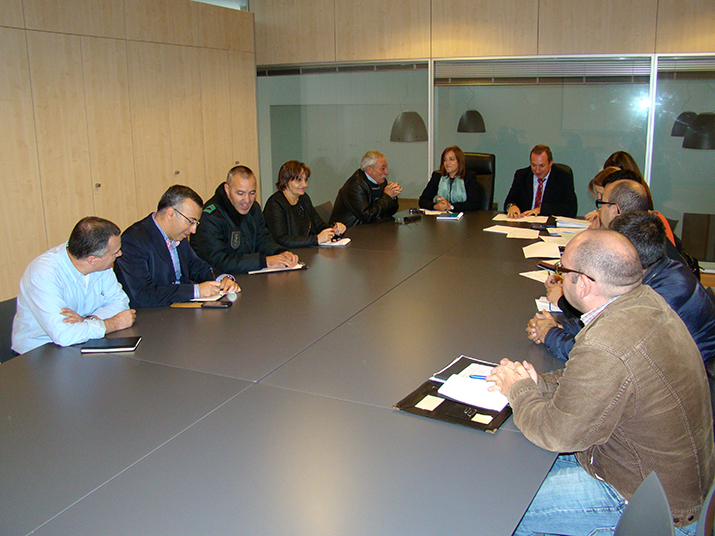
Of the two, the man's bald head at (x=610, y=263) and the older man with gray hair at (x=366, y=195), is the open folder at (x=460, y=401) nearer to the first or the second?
the man's bald head at (x=610, y=263)

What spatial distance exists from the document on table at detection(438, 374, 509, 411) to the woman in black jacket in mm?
2460

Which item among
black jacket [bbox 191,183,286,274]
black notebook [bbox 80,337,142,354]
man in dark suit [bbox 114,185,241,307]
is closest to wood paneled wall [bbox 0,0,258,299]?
black jacket [bbox 191,183,286,274]

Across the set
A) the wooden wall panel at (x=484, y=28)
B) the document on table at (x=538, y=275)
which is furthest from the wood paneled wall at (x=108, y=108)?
the document on table at (x=538, y=275)

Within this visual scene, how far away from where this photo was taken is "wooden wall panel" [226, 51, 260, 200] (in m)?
6.95

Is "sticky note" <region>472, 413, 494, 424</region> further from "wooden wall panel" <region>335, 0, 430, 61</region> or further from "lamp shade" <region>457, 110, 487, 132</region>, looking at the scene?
"wooden wall panel" <region>335, 0, 430, 61</region>

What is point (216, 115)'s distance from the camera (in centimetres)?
671

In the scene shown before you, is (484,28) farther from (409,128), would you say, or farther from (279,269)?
(279,269)

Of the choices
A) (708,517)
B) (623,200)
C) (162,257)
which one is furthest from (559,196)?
(708,517)

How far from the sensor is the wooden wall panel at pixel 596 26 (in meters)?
5.78

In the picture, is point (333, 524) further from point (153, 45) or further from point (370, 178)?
point (153, 45)

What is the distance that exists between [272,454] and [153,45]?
5242 millimetres

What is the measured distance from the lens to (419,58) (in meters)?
6.64

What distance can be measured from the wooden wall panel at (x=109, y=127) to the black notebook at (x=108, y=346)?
3.40 meters

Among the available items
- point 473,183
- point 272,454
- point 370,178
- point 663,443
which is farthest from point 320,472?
point 473,183
